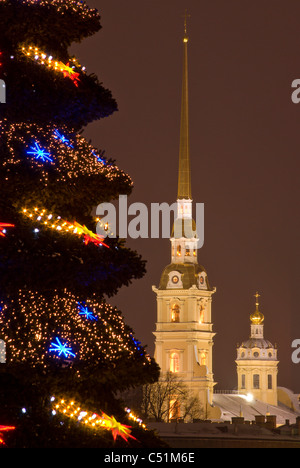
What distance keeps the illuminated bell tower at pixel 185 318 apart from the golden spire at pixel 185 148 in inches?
172

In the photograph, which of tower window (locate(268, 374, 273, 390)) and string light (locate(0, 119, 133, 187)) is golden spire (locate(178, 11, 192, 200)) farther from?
string light (locate(0, 119, 133, 187))

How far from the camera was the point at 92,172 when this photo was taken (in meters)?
14.7

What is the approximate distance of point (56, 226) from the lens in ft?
47.0

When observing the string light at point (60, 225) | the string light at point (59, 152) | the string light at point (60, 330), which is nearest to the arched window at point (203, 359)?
the string light at point (59, 152)

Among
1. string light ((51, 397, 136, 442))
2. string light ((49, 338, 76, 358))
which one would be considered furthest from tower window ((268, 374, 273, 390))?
string light ((49, 338, 76, 358))

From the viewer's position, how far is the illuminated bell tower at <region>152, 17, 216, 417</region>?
392 ft

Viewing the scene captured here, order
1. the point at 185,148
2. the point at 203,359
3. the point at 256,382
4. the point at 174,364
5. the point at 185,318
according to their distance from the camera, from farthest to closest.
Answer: the point at 256,382 < the point at 185,148 < the point at 203,359 < the point at 185,318 < the point at 174,364

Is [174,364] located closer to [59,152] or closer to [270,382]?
[270,382]

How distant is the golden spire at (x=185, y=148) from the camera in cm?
12675

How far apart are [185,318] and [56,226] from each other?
107 m

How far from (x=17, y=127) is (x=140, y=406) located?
7608cm

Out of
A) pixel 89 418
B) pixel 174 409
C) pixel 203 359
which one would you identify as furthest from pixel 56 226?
pixel 203 359

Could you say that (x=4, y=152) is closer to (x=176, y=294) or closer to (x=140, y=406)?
(x=140, y=406)
